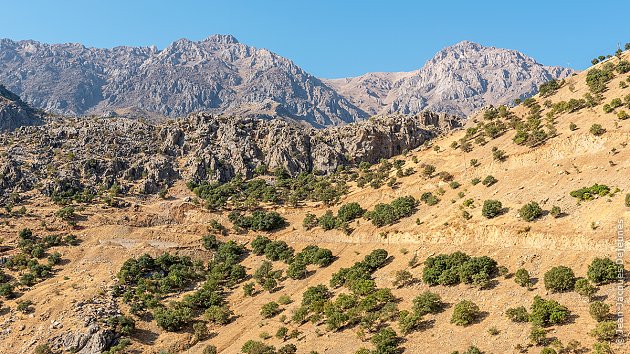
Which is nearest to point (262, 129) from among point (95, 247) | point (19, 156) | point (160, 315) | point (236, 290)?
point (19, 156)

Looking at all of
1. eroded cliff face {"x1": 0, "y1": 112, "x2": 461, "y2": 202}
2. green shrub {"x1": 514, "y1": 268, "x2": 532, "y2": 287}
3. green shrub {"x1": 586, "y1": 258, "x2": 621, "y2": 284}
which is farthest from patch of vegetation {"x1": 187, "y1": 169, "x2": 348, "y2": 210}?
green shrub {"x1": 586, "y1": 258, "x2": 621, "y2": 284}

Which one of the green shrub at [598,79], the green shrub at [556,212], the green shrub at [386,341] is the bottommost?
the green shrub at [386,341]

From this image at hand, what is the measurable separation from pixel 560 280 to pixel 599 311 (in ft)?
19.9

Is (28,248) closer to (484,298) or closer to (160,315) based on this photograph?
(160,315)

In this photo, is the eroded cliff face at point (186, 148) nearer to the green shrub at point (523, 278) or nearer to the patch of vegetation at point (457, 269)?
the patch of vegetation at point (457, 269)

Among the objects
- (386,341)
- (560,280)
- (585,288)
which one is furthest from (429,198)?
(386,341)

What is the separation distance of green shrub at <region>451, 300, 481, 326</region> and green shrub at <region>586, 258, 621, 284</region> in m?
Result: 11.2

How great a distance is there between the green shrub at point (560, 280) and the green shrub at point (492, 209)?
17621mm

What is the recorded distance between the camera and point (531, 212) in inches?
2221

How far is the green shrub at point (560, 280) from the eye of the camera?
42.8 meters

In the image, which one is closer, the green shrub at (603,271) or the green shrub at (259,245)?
the green shrub at (603,271)

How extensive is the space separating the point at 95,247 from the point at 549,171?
265 feet

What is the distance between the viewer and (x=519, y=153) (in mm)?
77312

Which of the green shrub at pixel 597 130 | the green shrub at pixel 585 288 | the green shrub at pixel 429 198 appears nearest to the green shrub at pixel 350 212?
the green shrub at pixel 429 198
